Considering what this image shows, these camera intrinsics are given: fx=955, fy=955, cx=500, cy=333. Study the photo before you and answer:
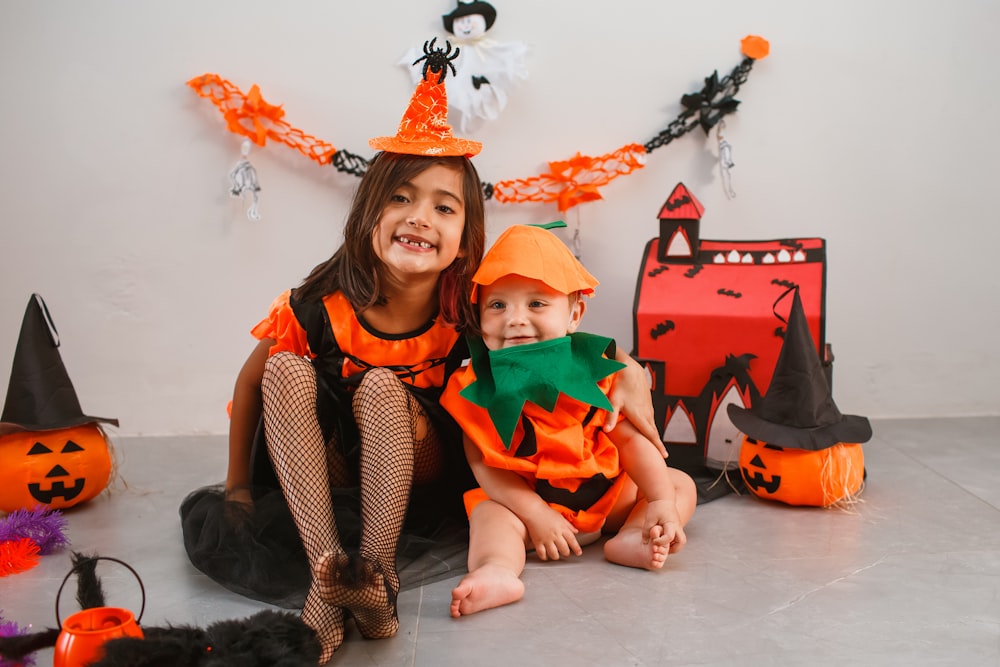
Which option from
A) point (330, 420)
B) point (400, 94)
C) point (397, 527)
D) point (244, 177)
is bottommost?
point (397, 527)

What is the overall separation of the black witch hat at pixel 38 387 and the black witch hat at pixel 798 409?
4.11ft

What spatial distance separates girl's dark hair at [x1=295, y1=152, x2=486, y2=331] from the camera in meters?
1.60

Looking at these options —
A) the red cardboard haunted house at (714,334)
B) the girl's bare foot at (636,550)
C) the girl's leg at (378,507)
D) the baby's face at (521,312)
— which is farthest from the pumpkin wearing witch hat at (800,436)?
the girl's leg at (378,507)

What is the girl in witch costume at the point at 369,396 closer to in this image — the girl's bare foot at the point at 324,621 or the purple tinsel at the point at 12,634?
the girl's bare foot at the point at 324,621

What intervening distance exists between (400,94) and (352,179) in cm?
22

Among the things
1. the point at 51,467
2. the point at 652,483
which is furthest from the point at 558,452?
the point at 51,467

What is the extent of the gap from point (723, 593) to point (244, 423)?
86cm

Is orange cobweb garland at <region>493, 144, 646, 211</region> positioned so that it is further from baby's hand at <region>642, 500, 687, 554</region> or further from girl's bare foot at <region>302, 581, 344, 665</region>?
girl's bare foot at <region>302, 581, 344, 665</region>

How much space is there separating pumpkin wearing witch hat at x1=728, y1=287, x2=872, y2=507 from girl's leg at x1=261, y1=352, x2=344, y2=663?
818 mm

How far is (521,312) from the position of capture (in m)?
1.56

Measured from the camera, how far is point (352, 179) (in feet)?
7.30

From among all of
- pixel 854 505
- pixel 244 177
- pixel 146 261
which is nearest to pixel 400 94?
pixel 244 177

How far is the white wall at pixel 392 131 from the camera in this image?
84.7 inches

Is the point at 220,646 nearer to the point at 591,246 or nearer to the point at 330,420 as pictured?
the point at 330,420
